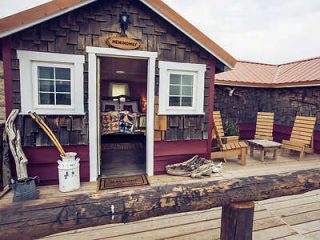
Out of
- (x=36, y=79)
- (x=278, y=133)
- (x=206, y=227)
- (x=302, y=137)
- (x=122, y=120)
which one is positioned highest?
(x=36, y=79)

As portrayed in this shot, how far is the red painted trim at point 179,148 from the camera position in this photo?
4.07 metres

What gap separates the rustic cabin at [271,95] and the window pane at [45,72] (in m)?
5.12

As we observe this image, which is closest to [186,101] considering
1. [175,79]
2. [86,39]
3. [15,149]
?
[175,79]

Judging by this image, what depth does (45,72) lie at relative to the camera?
133 inches

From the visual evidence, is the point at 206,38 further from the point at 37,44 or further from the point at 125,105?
the point at 125,105

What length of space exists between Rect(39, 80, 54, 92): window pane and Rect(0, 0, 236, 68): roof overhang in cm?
83

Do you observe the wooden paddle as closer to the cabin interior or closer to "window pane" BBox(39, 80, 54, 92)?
"window pane" BBox(39, 80, 54, 92)

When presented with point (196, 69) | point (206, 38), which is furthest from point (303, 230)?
point (206, 38)

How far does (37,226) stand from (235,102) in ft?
24.4

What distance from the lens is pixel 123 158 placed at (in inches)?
202

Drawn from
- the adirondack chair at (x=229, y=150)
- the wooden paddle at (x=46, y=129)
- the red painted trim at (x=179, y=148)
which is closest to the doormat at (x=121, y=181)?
the red painted trim at (x=179, y=148)

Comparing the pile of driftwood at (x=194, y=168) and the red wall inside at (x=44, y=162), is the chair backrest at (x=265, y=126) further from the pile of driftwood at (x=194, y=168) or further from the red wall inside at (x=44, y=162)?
the red wall inside at (x=44, y=162)

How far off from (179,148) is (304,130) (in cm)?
397

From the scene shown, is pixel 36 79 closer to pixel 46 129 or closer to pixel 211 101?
pixel 46 129
